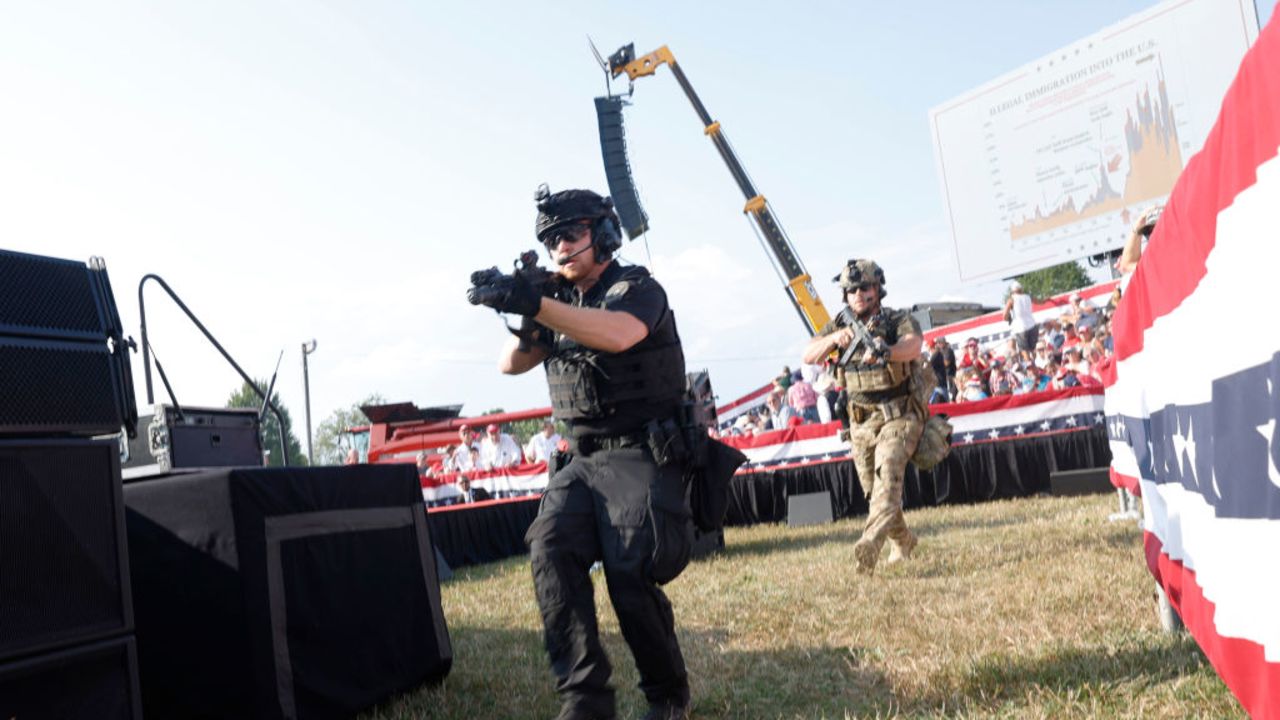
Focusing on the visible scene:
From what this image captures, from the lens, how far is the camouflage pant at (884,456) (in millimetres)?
7273

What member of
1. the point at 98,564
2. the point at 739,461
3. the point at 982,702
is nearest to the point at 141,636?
the point at 98,564

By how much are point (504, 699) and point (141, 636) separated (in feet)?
4.95

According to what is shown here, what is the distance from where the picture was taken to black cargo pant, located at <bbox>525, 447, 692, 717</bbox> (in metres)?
3.72

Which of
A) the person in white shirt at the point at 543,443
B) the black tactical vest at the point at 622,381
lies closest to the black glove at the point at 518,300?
the black tactical vest at the point at 622,381

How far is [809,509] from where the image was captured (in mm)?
12500

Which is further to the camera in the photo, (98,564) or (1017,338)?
(1017,338)

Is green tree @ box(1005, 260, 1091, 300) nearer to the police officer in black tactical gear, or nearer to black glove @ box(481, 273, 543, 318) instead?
the police officer in black tactical gear

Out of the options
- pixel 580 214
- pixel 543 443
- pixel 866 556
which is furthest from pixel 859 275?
pixel 543 443

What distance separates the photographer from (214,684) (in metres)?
3.70

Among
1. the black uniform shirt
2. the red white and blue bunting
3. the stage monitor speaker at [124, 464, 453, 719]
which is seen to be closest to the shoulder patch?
the black uniform shirt

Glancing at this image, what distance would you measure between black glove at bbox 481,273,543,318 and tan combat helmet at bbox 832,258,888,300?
4.59 meters

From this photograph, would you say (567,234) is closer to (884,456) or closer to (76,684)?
(76,684)

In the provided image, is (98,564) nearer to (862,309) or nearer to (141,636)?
(141,636)

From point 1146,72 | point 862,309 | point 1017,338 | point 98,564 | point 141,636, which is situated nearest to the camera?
point 98,564
